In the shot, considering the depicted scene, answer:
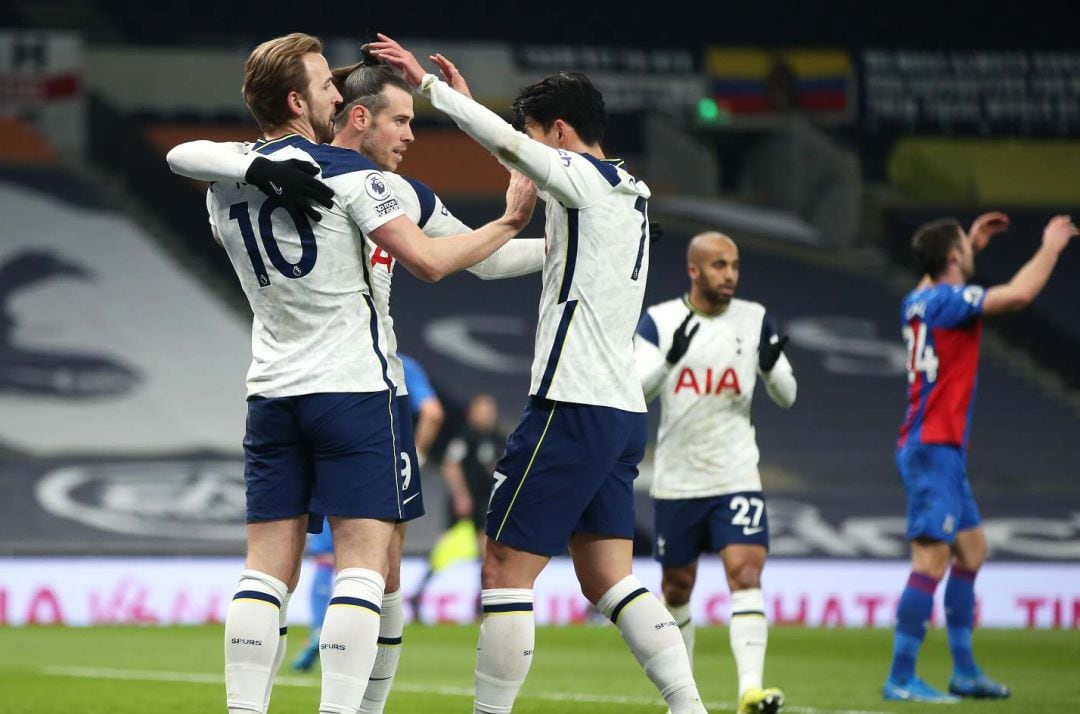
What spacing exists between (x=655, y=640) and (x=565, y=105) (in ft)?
5.65

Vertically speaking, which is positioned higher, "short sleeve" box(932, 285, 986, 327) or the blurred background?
the blurred background

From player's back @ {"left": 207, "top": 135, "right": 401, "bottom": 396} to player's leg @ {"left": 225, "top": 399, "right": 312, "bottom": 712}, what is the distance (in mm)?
133

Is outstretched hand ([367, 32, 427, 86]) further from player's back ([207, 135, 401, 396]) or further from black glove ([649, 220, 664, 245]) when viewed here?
black glove ([649, 220, 664, 245])

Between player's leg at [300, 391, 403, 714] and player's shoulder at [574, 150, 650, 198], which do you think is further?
player's shoulder at [574, 150, 650, 198]

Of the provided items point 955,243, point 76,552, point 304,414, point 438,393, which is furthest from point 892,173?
point 304,414

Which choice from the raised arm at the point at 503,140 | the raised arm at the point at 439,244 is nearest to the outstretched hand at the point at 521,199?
the raised arm at the point at 439,244

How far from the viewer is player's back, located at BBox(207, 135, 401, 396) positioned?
4.96 m

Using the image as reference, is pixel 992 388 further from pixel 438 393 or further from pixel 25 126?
pixel 25 126

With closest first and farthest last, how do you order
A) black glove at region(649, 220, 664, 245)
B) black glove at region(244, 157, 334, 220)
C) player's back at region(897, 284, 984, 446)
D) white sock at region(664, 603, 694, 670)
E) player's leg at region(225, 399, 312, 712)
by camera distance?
black glove at region(244, 157, 334, 220) < player's leg at region(225, 399, 312, 712) < black glove at region(649, 220, 664, 245) < white sock at region(664, 603, 694, 670) < player's back at region(897, 284, 984, 446)

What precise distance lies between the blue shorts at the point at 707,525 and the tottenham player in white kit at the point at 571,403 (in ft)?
6.69

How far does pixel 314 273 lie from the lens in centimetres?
498

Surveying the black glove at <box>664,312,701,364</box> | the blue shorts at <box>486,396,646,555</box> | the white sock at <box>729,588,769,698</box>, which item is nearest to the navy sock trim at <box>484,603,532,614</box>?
the blue shorts at <box>486,396,646,555</box>

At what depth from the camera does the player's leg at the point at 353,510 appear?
4.86 m

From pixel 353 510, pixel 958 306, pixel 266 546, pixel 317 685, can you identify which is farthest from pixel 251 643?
pixel 958 306
